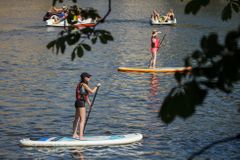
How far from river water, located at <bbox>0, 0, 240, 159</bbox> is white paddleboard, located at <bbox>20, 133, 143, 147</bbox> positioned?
0.43ft

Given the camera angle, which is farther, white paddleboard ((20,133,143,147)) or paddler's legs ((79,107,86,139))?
white paddleboard ((20,133,143,147))

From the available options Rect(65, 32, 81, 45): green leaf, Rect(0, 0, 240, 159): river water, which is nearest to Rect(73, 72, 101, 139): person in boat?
Rect(0, 0, 240, 159): river water

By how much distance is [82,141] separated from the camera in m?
14.2

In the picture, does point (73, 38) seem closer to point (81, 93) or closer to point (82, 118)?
point (81, 93)

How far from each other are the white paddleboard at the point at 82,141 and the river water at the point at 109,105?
5.1 inches

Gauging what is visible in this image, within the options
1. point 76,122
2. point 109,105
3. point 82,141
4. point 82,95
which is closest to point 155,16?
point 109,105

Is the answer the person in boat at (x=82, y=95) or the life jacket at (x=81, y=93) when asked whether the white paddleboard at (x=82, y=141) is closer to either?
the person in boat at (x=82, y=95)

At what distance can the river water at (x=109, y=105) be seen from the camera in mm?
13891

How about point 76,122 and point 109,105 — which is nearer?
point 76,122

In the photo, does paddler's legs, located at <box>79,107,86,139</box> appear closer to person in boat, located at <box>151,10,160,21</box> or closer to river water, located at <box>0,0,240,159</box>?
river water, located at <box>0,0,240,159</box>

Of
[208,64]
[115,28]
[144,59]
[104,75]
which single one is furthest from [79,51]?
[115,28]

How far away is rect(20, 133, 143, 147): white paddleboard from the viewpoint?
1410cm

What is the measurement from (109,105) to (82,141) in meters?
5.54

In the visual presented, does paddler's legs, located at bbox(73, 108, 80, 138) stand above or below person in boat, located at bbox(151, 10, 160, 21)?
below
